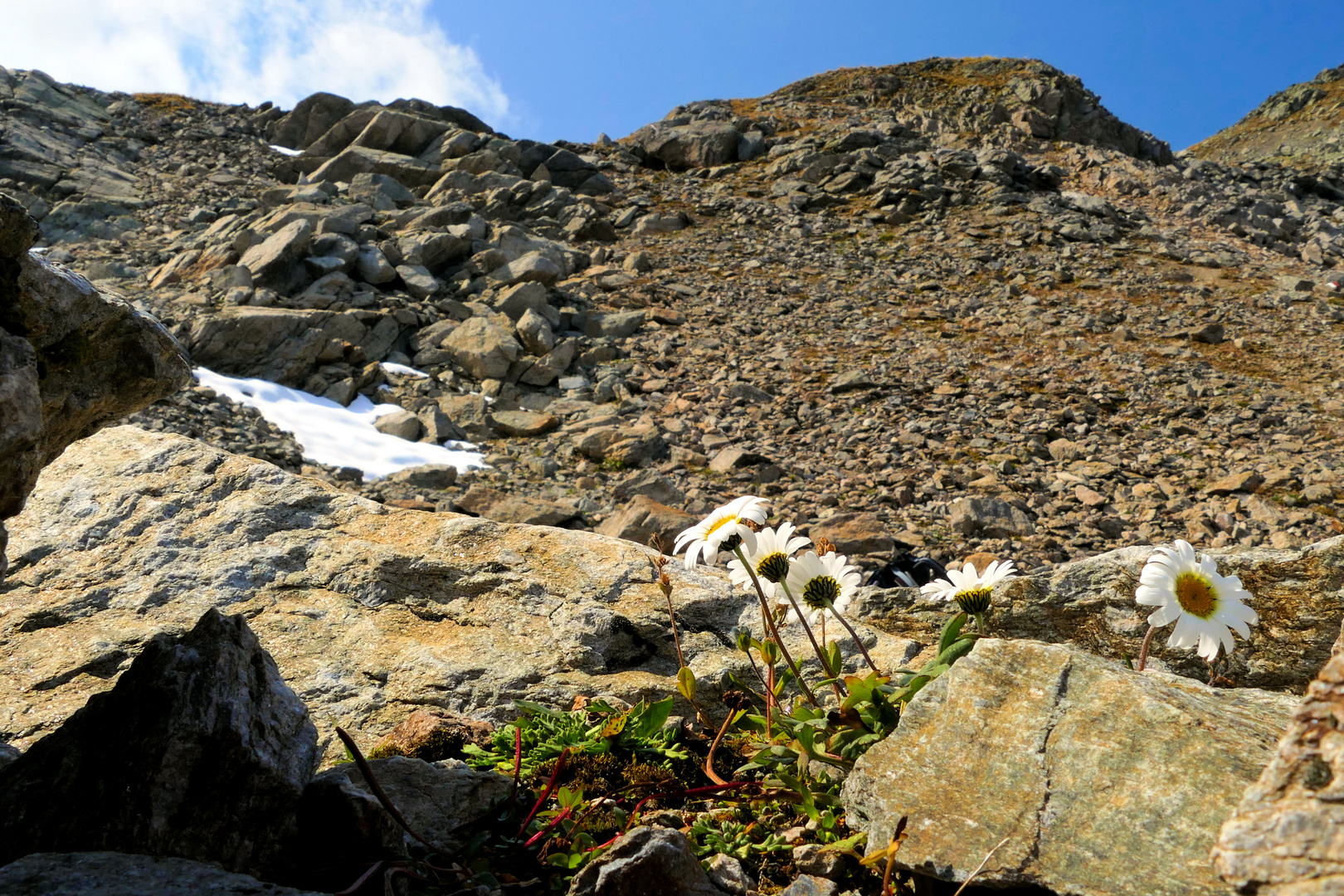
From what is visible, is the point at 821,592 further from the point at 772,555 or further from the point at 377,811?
the point at 377,811

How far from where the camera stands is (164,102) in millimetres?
31859

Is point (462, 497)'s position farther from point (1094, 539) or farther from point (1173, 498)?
point (1173, 498)

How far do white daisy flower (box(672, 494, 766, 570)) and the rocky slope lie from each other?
Result: 22.8 feet

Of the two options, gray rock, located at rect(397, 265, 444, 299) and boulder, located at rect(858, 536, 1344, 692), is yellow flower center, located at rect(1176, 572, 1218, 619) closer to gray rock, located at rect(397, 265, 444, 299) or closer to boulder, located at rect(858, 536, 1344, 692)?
boulder, located at rect(858, 536, 1344, 692)

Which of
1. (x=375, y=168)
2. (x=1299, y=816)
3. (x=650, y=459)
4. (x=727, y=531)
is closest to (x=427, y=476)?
(x=650, y=459)

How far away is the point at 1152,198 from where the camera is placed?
2469 cm

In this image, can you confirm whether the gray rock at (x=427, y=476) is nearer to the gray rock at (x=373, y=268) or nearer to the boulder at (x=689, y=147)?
the gray rock at (x=373, y=268)

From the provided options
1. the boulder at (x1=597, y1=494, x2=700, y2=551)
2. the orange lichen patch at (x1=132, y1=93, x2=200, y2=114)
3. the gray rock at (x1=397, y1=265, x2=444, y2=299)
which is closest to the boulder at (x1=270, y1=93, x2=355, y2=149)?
the orange lichen patch at (x1=132, y1=93, x2=200, y2=114)

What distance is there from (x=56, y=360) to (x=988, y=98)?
3850cm

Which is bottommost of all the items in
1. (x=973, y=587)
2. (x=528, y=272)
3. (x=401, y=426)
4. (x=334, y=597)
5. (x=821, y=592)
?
(x=334, y=597)

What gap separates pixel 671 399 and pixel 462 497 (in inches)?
212

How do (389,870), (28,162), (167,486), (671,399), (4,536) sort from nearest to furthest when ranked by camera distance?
1. (389,870)
2. (4,536)
3. (167,486)
4. (671,399)
5. (28,162)

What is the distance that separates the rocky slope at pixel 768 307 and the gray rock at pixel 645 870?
743cm

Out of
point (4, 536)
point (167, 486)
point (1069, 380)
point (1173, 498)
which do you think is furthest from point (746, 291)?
point (4, 536)
